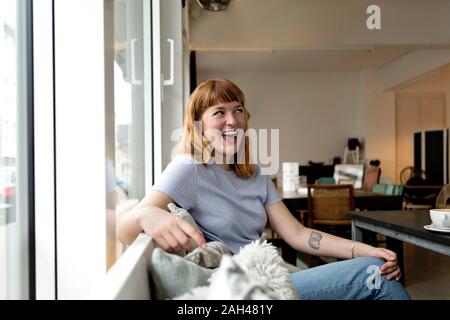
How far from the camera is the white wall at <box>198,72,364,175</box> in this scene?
309 inches

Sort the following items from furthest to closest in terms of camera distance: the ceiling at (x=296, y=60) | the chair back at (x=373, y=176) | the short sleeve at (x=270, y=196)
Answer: the ceiling at (x=296, y=60)
the chair back at (x=373, y=176)
the short sleeve at (x=270, y=196)

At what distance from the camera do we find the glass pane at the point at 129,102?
167 cm

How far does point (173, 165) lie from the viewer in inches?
50.5

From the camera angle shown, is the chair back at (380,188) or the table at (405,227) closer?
the table at (405,227)

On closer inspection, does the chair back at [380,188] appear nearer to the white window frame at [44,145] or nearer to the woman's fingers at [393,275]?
the woman's fingers at [393,275]

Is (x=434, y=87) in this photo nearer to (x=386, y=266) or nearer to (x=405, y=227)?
(x=405, y=227)

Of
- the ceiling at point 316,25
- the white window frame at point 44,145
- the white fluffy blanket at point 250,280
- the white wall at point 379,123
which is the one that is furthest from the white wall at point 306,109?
the white fluffy blanket at point 250,280

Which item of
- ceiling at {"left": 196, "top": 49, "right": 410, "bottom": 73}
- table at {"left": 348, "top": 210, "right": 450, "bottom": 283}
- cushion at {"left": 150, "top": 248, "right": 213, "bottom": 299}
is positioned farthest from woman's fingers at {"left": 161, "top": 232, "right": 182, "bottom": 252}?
ceiling at {"left": 196, "top": 49, "right": 410, "bottom": 73}

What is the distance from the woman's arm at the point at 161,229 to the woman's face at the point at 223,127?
430 millimetres

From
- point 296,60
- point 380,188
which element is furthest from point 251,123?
point 380,188

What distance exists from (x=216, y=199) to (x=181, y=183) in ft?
0.42
